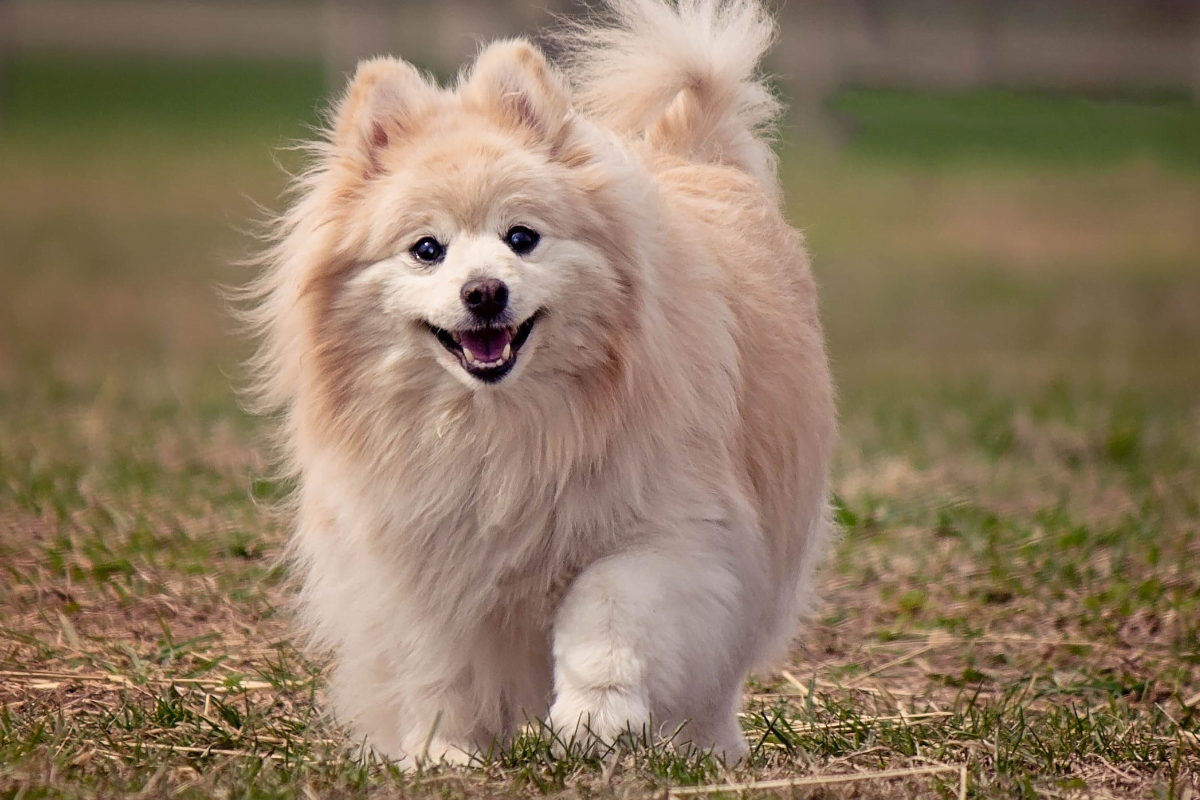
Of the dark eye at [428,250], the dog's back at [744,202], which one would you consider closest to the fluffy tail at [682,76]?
the dog's back at [744,202]

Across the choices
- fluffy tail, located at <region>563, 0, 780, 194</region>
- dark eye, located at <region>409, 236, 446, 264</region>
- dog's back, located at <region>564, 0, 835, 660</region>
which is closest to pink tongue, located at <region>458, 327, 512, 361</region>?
dark eye, located at <region>409, 236, 446, 264</region>

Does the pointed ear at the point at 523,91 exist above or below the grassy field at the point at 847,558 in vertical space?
above

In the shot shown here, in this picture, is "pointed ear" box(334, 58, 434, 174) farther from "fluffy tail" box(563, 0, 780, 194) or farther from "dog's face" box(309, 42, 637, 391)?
"fluffy tail" box(563, 0, 780, 194)

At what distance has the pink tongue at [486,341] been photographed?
3594mm

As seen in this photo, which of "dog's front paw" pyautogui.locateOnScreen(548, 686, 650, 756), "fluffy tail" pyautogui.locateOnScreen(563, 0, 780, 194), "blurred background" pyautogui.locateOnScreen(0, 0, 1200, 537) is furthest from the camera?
"blurred background" pyautogui.locateOnScreen(0, 0, 1200, 537)

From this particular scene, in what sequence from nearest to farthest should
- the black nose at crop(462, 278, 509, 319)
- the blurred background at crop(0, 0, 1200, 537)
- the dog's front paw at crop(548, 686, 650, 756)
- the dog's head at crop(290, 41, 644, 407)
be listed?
the dog's front paw at crop(548, 686, 650, 756), the black nose at crop(462, 278, 509, 319), the dog's head at crop(290, 41, 644, 407), the blurred background at crop(0, 0, 1200, 537)

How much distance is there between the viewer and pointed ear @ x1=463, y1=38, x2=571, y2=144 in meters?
3.90

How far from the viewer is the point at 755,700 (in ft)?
15.2

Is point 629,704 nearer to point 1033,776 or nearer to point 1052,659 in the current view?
point 1033,776

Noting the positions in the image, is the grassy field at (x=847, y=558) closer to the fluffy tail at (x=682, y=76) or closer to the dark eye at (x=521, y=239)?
the dark eye at (x=521, y=239)

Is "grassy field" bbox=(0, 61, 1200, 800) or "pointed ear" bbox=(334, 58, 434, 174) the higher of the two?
"pointed ear" bbox=(334, 58, 434, 174)

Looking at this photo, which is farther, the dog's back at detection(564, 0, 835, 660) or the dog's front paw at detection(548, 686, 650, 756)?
the dog's back at detection(564, 0, 835, 660)

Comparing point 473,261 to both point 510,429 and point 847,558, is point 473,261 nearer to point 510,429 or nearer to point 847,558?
point 510,429

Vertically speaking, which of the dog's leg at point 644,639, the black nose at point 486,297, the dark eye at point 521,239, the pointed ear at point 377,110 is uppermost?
the pointed ear at point 377,110
